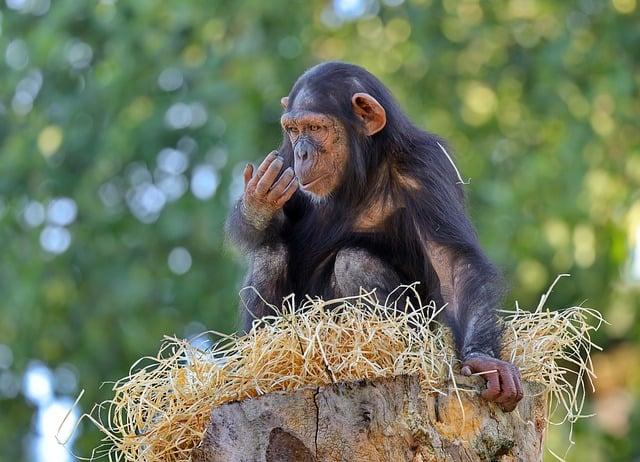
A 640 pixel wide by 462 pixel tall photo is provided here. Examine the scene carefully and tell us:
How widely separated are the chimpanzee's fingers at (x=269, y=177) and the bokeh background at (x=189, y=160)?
516cm

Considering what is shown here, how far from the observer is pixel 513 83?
548 inches

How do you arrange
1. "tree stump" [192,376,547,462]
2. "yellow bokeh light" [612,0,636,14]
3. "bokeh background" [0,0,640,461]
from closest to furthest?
"tree stump" [192,376,547,462] < "bokeh background" [0,0,640,461] < "yellow bokeh light" [612,0,636,14]

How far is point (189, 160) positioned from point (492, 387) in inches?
309

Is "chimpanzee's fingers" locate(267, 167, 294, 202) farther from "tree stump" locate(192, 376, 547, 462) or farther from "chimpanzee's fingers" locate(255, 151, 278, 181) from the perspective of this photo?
"tree stump" locate(192, 376, 547, 462)

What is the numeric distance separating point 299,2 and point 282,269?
6.68m

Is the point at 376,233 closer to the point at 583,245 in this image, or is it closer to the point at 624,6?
the point at 583,245

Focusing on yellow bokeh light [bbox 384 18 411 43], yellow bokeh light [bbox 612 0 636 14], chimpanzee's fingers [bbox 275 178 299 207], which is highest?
chimpanzee's fingers [bbox 275 178 299 207]

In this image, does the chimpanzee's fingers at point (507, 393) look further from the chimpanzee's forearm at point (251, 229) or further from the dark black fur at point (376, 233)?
the chimpanzee's forearm at point (251, 229)

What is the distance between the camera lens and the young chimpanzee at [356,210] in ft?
19.6

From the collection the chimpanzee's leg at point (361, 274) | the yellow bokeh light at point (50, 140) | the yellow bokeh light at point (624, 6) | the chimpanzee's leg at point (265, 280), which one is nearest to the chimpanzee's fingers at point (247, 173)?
the chimpanzee's leg at point (265, 280)

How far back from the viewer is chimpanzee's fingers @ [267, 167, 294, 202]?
6.07m

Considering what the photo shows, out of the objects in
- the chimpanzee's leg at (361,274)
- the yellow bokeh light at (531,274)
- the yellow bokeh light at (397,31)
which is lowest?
the yellow bokeh light at (531,274)

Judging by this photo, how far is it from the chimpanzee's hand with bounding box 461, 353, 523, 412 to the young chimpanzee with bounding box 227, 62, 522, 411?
0.66 m

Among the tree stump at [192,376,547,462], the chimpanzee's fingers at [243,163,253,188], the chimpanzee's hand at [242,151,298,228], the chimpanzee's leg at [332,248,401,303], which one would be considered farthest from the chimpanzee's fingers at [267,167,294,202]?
the tree stump at [192,376,547,462]
